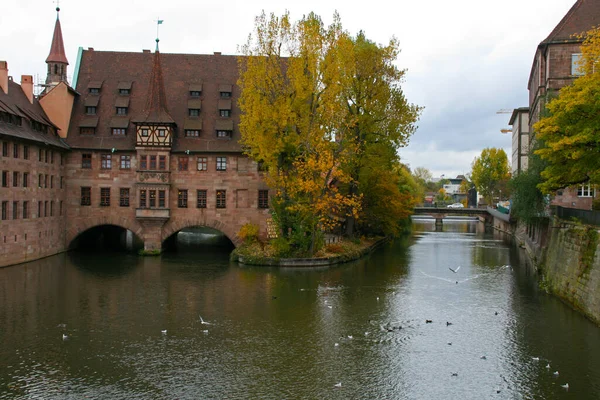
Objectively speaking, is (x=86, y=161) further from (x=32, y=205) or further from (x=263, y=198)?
(x=263, y=198)

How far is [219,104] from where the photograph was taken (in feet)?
165

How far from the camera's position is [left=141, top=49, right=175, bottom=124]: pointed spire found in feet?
155

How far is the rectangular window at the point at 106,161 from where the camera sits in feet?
159

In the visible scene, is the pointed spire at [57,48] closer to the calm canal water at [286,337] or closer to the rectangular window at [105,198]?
the rectangular window at [105,198]

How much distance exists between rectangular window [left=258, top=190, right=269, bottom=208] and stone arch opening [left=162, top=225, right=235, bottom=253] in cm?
396

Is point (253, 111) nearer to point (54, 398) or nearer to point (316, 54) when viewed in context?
point (316, 54)

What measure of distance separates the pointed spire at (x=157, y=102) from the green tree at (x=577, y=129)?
94.1 ft

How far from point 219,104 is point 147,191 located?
974 cm

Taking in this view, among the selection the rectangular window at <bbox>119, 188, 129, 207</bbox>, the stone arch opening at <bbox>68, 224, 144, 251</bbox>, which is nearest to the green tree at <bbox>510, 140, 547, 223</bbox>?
the rectangular window at <bbox>119, 188, 129, 207</bbox>

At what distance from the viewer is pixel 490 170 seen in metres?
127

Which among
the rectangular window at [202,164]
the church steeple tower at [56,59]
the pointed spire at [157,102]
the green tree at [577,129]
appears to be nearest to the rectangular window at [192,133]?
the pointed spire at [157,102]

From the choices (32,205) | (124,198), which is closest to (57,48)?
(124,198)

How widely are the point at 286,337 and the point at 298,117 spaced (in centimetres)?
2257

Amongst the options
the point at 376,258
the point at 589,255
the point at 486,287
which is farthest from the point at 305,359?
the point at 376,258
